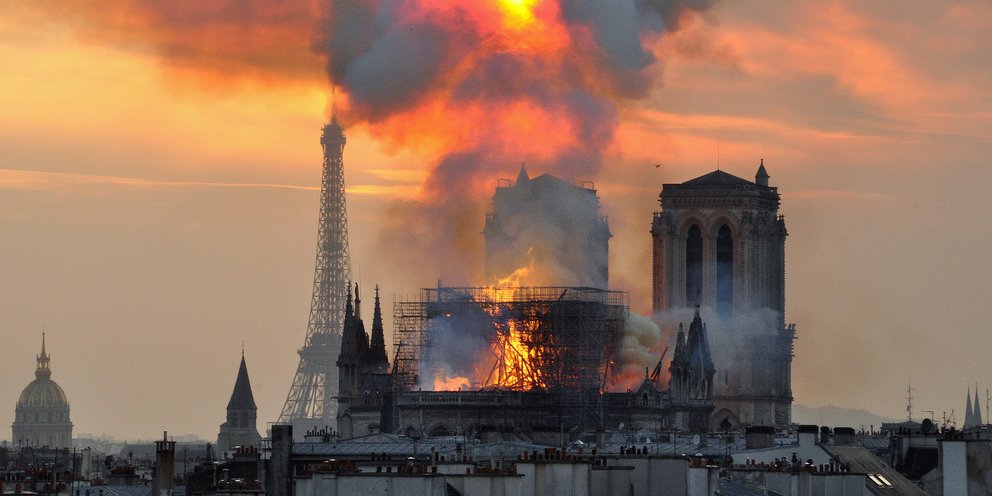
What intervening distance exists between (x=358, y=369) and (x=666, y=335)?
22529 millimetres

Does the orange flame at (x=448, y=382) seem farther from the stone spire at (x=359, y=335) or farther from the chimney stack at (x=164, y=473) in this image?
the chimney stack at (x=164, y=473)

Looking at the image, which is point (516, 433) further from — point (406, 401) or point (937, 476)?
point (937, 476)

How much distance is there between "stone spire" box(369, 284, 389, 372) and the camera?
544 feet

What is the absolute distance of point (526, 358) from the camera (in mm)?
156875

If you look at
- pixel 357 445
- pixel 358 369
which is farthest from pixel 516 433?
Result: pixel 358 369

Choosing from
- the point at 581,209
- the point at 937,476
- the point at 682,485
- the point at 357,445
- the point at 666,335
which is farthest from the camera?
the point at 666,335

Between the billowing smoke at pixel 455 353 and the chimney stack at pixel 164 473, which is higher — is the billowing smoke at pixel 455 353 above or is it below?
above

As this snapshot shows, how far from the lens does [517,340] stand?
156625 mm

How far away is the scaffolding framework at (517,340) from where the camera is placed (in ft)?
509

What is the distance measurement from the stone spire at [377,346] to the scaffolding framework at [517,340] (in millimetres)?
5842

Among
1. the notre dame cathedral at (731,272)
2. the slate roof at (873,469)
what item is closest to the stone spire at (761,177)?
the notre dame cathedral at (731,272)

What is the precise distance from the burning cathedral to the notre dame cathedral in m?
21.9

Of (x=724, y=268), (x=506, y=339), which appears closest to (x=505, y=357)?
(x=506, y=339)

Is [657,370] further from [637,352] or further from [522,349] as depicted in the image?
Answer: [522,349]
